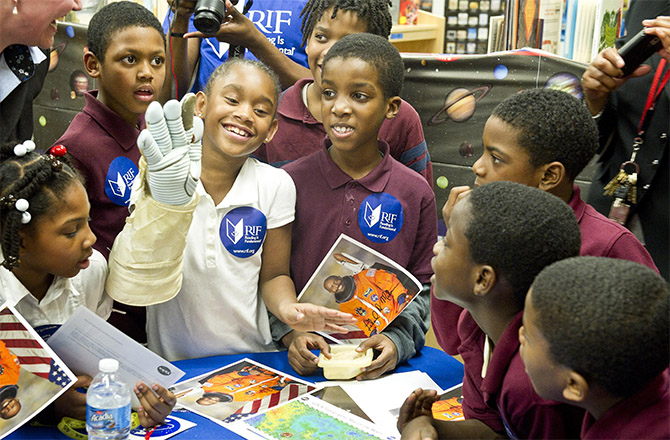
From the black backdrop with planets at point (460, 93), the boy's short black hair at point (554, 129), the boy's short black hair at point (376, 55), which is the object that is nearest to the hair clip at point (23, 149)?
the boy's short black hair at point (376, 55)

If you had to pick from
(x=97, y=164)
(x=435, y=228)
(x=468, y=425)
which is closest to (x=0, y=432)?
(x=97, y=164)

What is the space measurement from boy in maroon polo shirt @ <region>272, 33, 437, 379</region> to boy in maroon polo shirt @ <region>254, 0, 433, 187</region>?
0.21m

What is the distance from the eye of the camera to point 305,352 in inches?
66.4

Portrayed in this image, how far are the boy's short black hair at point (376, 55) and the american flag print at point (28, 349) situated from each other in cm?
106

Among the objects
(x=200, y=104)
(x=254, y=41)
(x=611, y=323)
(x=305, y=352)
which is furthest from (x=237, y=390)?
(x=254, y=41)

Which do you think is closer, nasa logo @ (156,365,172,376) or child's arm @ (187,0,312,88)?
nasa logo @ (156,365,172,376)

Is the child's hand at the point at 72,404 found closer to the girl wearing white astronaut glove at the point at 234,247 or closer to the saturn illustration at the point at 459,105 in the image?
the girl wearing white astronaut glove at the point at 234,247

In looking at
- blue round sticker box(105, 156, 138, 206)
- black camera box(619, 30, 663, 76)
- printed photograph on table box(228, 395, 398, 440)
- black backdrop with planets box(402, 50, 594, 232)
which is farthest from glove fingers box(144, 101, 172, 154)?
black backdrop with planets box(402, 50, 594, 232)

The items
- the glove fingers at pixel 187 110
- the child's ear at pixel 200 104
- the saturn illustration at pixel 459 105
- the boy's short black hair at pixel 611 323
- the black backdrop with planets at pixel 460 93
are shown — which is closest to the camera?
the boy's short black hair at pixel 611 323

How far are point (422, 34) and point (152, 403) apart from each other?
3251 millimetres

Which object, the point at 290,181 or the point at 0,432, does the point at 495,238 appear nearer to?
the point at 290,181

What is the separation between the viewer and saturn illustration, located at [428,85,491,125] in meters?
2.95

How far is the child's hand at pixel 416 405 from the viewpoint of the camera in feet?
4.47

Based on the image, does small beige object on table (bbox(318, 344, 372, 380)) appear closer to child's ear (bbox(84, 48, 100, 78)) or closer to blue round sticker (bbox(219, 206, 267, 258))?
blue round sticker (bbox(219, 206, 267, 258))
